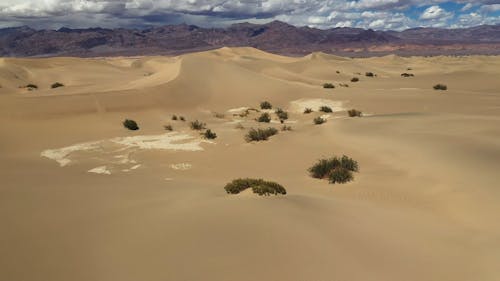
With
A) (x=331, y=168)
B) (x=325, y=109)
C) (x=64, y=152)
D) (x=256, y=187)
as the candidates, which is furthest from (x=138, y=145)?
(x=325, y=109)

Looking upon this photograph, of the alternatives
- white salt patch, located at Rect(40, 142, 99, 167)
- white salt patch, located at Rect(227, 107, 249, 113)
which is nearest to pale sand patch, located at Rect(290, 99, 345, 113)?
white salt patch, located at Rect(227, 107, 249, 113)

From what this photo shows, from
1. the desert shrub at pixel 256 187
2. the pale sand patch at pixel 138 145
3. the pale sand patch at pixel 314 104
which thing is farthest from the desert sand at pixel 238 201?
the pale sand patch at pixel 314 104

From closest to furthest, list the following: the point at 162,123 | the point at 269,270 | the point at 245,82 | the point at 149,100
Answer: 1. the point at 269,270
2. the point at 162,123
3. the point at 149,100
4. the point at 245,82

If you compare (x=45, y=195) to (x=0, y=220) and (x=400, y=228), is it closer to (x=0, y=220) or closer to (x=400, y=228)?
(x=0, y=220)

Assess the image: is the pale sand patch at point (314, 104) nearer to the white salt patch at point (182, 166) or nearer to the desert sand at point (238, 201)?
the desert sand at point (238, 201)

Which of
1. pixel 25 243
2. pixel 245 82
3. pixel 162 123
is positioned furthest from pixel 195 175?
pixel 245 82

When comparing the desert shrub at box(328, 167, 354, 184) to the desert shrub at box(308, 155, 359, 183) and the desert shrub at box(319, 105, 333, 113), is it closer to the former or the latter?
the desert shrub at box(308, 155, 359, 183)

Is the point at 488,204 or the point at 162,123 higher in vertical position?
the point at 488,204

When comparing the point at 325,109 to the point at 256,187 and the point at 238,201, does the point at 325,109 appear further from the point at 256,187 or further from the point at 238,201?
the point at 238,201
